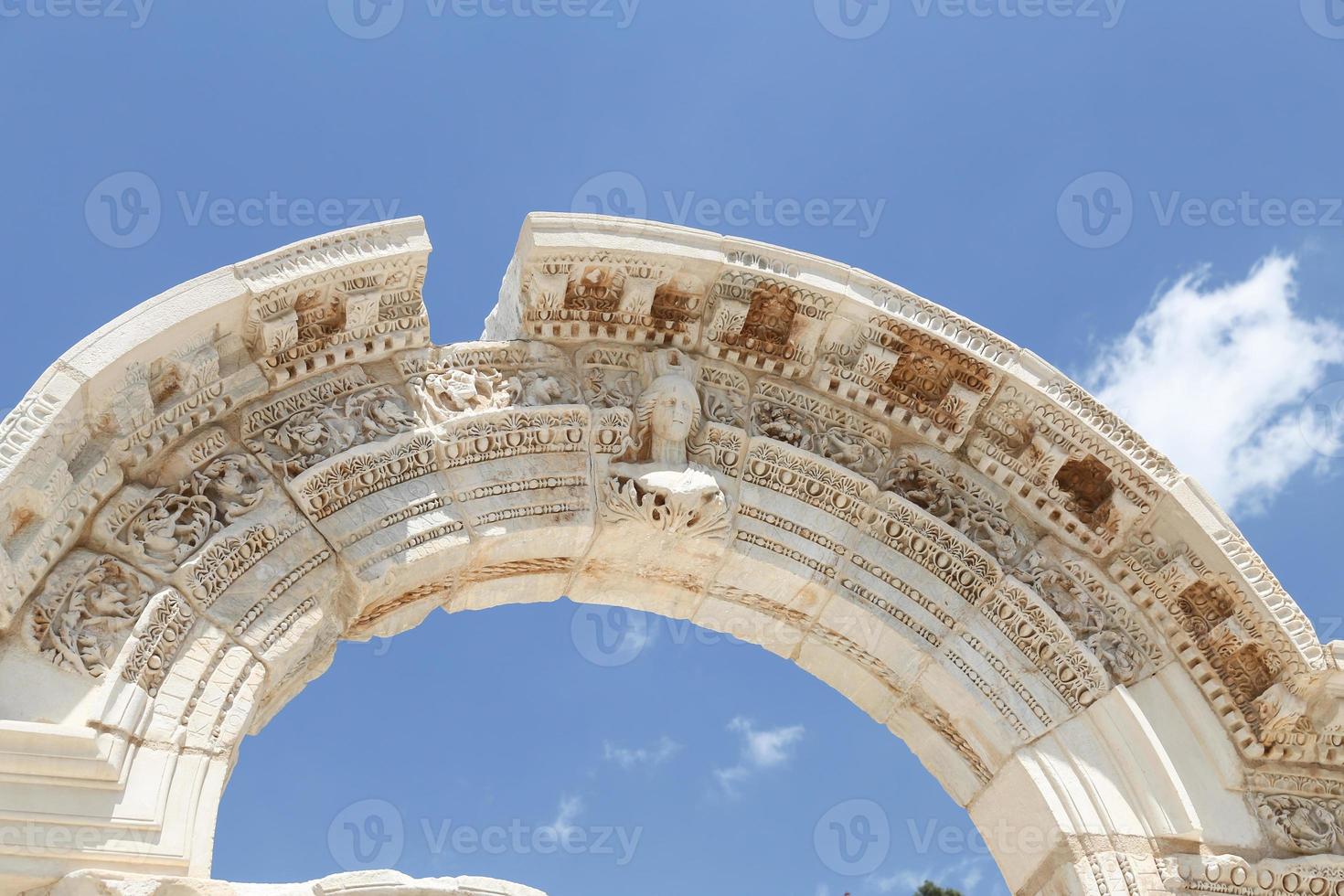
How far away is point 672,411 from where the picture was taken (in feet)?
25.1

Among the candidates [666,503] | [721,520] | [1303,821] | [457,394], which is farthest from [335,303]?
[1303,821]

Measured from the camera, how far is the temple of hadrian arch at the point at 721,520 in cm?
662

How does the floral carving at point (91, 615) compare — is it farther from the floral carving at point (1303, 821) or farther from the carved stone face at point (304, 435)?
the floral carving at point (1303, 821)

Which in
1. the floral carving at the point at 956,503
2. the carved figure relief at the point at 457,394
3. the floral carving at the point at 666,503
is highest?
the floral carving at the point at 956,503

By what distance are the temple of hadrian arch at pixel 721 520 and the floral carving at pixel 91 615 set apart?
0.05 ft

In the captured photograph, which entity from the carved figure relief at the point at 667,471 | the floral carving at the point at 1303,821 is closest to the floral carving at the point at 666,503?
the carved figure relief at the point at 667,471

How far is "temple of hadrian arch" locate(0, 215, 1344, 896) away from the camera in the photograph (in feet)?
21.7

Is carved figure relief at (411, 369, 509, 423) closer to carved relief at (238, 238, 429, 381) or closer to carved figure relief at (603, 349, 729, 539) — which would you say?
carved relief at (238, 238, 429, 381)

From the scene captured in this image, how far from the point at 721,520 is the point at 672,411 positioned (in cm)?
58

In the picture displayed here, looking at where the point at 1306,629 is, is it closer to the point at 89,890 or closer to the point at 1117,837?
the point at 1117,837

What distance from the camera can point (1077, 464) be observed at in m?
8.00

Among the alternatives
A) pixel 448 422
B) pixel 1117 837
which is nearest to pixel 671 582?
pixel 448 422

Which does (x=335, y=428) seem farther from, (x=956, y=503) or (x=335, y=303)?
(x=956, y=503)

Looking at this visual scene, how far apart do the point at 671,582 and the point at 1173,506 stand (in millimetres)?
2497
